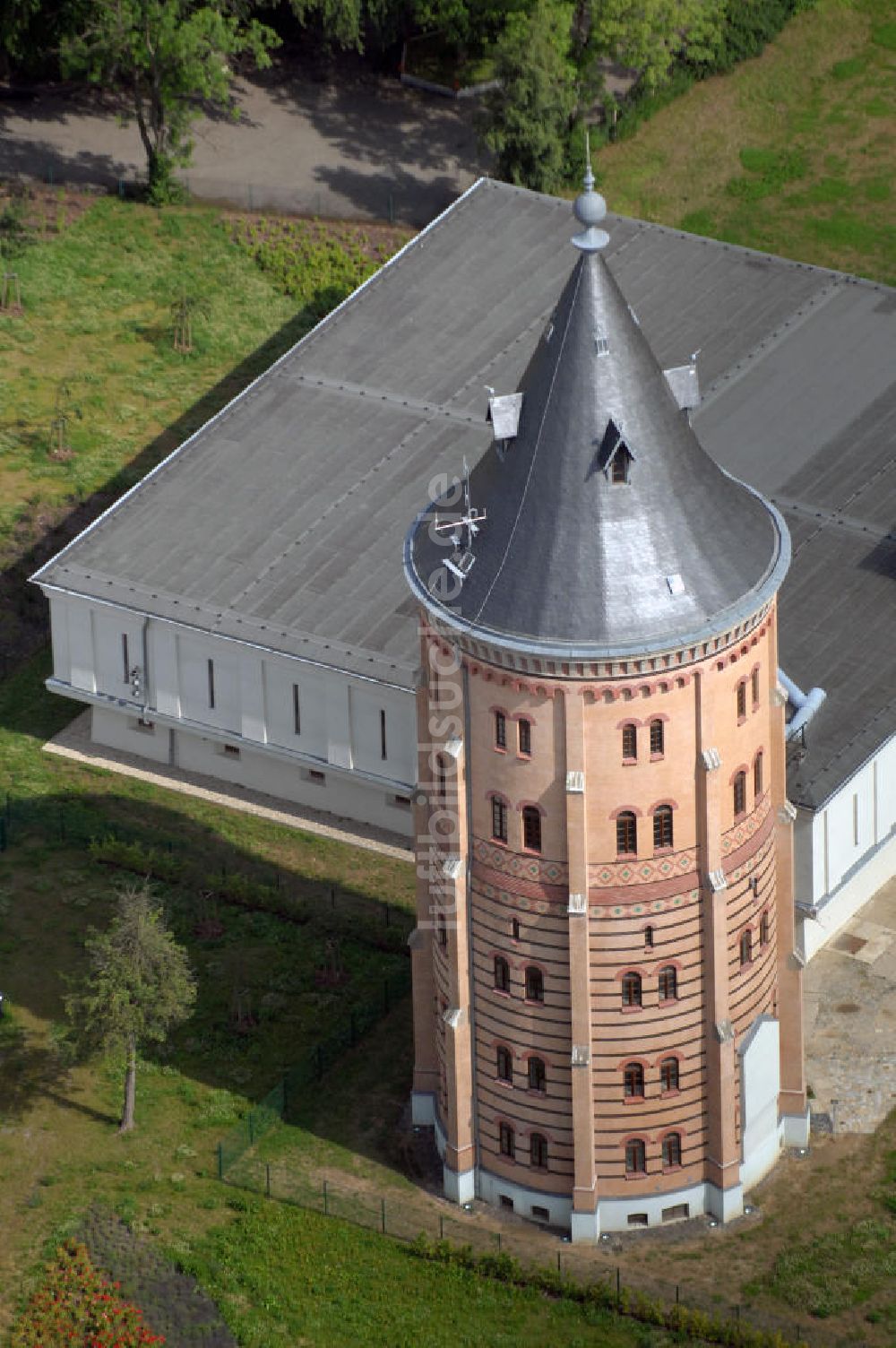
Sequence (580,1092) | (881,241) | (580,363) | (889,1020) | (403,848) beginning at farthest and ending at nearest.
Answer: (881,241)
(403,848)
(889,1020)
(580,1092)
(580,363)

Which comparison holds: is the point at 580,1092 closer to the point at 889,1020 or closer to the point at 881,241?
the point at 889,1020

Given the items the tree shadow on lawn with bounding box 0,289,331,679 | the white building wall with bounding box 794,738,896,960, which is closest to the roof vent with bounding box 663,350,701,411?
the white building wall with bounding box 794,738,896,960

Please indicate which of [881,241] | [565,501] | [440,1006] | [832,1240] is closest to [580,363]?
[565,501]

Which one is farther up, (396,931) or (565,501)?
(565,501)

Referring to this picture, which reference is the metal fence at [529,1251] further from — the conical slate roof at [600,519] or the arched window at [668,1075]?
the conical slate roof at [600,519]

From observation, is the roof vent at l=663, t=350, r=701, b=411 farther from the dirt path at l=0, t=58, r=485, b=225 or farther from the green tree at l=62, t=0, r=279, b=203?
the dirt path at l=0, t=58, r=485, b=225

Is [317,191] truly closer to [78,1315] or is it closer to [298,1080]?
[298,1080]

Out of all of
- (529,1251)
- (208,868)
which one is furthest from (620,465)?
(208,868)
